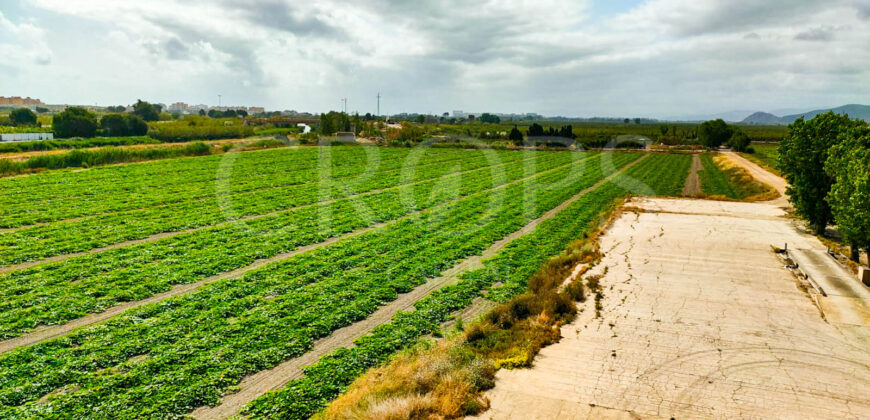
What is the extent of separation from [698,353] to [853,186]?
11.3 meters

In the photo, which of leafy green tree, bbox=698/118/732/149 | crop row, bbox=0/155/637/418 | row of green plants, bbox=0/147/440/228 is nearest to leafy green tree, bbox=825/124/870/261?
crop row, bbox=0/155/637/418

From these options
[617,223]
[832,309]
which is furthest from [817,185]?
[832,309]

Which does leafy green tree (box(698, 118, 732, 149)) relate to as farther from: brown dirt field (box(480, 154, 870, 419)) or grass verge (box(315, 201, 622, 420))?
grass verge (box(315, 201, 622, 420))

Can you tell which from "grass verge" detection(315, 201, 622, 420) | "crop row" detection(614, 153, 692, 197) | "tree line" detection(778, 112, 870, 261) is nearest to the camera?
"grass verge" detection(315, 201, 622, 420)

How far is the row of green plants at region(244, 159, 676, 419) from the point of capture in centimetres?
875

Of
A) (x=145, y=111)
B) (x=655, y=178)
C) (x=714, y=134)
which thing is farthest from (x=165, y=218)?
(x=145, y=111)

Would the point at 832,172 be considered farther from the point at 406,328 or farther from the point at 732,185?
the point at 732,185

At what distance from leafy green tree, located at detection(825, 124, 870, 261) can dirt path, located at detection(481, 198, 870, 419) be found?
8.44 feet

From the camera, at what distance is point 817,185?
22.3 metres

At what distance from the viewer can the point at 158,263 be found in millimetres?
16469

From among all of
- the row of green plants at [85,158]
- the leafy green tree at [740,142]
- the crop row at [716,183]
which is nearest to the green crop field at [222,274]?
the row of green plants at [85,158]

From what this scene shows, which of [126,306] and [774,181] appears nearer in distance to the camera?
[126,306]

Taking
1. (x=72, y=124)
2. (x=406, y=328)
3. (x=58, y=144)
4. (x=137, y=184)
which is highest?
(x=72, y=124)

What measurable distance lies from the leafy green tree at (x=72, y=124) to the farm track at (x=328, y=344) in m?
93.9
